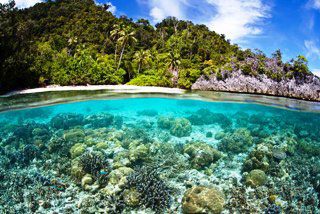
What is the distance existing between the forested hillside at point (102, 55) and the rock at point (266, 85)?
44 centimetres

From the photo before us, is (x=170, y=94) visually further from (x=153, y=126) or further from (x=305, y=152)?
(x=305, y=152)

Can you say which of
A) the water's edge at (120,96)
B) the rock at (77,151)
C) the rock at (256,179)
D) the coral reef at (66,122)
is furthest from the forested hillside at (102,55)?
the rock at (256,179)

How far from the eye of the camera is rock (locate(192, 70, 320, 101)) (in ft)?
49.7

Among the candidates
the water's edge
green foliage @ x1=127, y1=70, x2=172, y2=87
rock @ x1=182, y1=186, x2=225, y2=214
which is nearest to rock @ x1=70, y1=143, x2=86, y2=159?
rock @ x1=182, y1=186, x2=225, y2=214

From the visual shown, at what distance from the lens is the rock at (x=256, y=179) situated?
9.21 meters

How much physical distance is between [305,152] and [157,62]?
79.8ft

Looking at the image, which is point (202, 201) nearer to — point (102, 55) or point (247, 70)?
point (247, 70)

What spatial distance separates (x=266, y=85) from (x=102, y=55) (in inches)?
995

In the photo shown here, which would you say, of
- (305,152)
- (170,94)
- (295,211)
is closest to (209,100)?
(170,94)

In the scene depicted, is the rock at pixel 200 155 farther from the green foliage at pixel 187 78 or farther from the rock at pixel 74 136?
the green foliage at pixel 187 78

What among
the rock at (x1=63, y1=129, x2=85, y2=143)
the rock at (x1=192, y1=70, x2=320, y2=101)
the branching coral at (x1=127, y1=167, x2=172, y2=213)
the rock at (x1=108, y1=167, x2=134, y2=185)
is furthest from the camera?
the rock at (x1=192, y1=70, x2=320, y2=101)

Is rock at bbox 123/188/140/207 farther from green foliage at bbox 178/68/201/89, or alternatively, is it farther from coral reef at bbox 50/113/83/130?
green foliage at bbox 178/68/201/89

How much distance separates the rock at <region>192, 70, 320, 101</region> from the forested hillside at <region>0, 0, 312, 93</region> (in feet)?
1.45

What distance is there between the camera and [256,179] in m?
9.26
